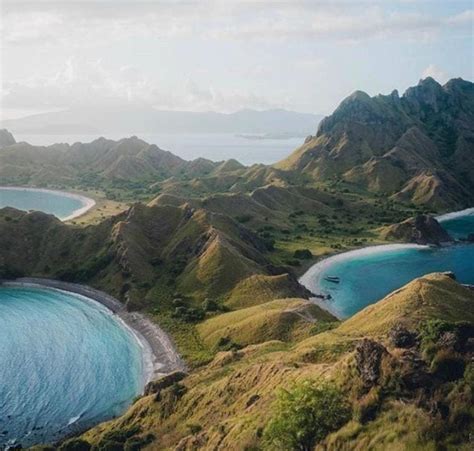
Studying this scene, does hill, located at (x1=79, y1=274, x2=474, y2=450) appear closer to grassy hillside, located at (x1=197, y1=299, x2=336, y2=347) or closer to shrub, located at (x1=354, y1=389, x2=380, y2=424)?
shrub, located at (x1=354, y1=389, x2=380, y2=424)

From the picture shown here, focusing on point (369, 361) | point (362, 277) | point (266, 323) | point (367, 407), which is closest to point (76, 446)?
point (266, 323)

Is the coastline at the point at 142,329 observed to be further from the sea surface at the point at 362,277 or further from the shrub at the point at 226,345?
the sea surface at the point at 362,277

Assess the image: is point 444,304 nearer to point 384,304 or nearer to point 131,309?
point 384,304

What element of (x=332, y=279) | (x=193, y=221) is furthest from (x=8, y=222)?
(x=332, y=279)

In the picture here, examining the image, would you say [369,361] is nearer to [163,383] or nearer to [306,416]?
[306,416]

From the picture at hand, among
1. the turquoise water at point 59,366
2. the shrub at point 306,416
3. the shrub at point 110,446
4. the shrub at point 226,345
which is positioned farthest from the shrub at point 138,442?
the shrub at point 226,345

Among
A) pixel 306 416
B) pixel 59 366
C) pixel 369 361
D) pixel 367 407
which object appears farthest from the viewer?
pixel 59 366

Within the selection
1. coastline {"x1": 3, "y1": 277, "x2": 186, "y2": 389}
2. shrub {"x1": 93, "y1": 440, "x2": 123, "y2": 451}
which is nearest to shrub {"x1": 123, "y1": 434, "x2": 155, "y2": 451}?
shrub {"x1": 93, "y1": 440, "x2": 123, "y2": 451}
